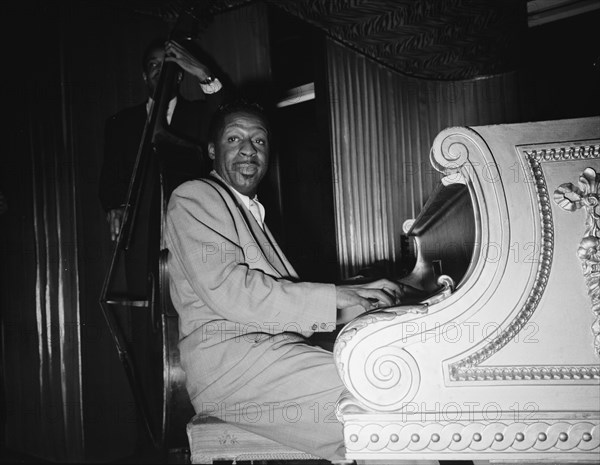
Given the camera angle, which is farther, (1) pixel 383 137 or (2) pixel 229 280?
(1) pixel 383 137

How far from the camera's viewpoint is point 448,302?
0.85 metres

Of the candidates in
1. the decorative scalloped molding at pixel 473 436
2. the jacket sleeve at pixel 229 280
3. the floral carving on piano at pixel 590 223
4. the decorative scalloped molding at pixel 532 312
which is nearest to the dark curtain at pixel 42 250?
the jacket sleeve at pixel 229 280

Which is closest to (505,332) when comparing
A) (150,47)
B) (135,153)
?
(135,153)

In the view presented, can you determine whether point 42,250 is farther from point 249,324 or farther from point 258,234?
point 249,324

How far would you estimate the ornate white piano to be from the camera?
836 mm

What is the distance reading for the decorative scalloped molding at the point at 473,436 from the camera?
2.72 ft

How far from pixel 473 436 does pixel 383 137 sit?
2820 mm

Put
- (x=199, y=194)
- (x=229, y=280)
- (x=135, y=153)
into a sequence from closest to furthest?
(x=229, y=280), (x=199, y=194), (x=135, y=153)

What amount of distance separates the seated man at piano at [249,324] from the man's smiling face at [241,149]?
119mm

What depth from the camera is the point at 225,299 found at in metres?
1.24

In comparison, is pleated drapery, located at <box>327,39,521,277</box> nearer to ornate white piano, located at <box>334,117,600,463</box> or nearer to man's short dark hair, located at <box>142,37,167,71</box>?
man's short dark hair, located at <box>142,37,167,71</box>

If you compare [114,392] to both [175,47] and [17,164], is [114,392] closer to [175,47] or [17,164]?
[17,164]

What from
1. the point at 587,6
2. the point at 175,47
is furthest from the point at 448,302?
the point at 587,6

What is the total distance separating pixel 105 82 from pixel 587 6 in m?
3.17
